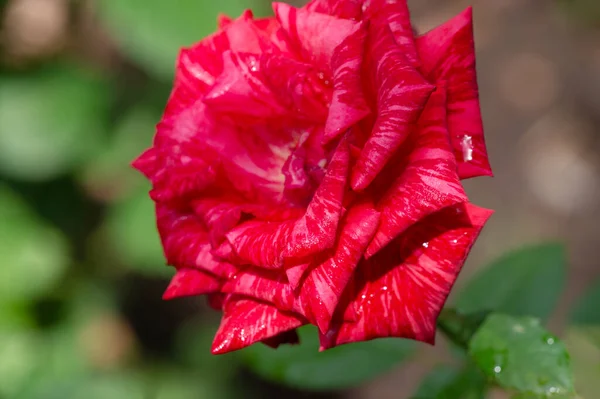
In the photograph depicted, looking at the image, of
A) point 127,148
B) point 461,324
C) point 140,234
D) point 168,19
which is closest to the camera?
point 461,324

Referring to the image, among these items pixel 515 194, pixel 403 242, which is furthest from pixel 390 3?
pixel 515 194

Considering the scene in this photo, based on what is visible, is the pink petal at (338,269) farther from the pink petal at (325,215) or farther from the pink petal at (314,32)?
the pink petal at (314,32)

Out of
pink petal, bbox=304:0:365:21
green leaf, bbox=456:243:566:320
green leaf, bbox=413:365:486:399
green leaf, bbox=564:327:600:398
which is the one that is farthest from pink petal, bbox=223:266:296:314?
green leaf, bbox=564:327:600:398

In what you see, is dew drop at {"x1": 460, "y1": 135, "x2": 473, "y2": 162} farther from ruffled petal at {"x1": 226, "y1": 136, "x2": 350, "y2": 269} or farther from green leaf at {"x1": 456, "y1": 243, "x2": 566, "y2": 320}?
green leaf at {"x1": 456, "y1": 243, "x2": 566, "y2": 320}

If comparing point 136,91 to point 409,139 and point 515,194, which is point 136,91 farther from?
point 409,139

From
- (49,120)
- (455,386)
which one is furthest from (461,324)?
(49,120)

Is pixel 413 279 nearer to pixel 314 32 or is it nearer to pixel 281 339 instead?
pixel 281 339
